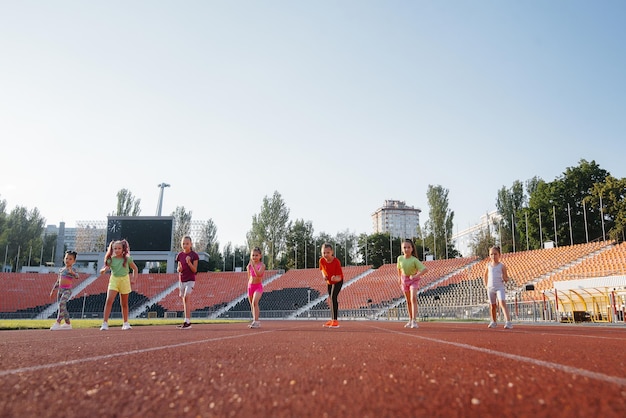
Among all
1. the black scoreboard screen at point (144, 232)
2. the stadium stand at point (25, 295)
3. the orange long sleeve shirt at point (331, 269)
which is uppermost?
the black scoreboard screen at point (144, 232)

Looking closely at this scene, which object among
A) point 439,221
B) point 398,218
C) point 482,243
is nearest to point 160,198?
point 439,221

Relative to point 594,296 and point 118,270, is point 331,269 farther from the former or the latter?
point 594,296

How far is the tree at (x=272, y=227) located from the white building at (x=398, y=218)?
9243cm

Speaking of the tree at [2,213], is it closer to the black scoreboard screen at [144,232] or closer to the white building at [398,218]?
the black scoreboard screen at [144,232]

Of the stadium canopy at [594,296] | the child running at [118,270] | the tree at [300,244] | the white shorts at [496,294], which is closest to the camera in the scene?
the child running at [118,270]

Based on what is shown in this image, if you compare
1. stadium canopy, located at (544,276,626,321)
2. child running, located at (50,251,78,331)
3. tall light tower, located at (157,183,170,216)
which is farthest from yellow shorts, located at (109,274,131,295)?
tall light tower, located at (157,183,170,216)

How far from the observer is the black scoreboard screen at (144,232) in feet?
120

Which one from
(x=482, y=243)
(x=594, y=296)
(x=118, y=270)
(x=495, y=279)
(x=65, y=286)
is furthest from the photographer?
(x=482, y=243)

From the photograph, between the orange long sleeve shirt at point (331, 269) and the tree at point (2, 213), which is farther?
the tree at point (2, 213)

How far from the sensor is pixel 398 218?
477 feet

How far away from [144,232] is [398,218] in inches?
4610

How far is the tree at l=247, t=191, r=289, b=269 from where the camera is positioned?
53156 mm

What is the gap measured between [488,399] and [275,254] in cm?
5189

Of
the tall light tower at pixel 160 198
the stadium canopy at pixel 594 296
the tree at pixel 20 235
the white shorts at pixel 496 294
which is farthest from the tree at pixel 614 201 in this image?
the tree at pixel 20 235
